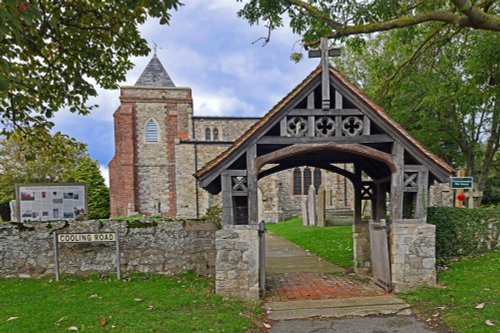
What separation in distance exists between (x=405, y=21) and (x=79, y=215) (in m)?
9.60

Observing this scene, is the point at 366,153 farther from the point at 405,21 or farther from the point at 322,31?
the point at 322,31

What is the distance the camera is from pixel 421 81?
12180mm

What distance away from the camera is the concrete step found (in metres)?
5.59

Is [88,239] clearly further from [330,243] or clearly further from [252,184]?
[330,243]

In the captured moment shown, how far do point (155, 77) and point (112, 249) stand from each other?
26.7 meters

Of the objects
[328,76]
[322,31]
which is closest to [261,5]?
[322,31]

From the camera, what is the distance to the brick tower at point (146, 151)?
2692cm

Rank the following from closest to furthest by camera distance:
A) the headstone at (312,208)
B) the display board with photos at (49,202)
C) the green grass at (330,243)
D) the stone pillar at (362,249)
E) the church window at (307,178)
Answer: the stone pillar at (362,249)
the display board with photos at (49,202)
the green grass at (330,243)
the headstone at (312,208)
the church window at (307,178)

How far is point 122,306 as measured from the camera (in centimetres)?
586

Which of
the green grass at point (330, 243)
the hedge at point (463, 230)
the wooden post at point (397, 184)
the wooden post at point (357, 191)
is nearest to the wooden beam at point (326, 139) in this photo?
the wooden post at point (397, 184)

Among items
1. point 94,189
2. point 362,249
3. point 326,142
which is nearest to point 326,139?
point 326,142

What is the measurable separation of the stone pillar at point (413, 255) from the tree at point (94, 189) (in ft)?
88.3

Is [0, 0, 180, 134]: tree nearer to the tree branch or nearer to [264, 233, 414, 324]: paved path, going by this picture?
the tree branch

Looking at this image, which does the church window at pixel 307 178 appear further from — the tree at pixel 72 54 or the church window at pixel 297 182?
Result: the tree at pixel 72 54
